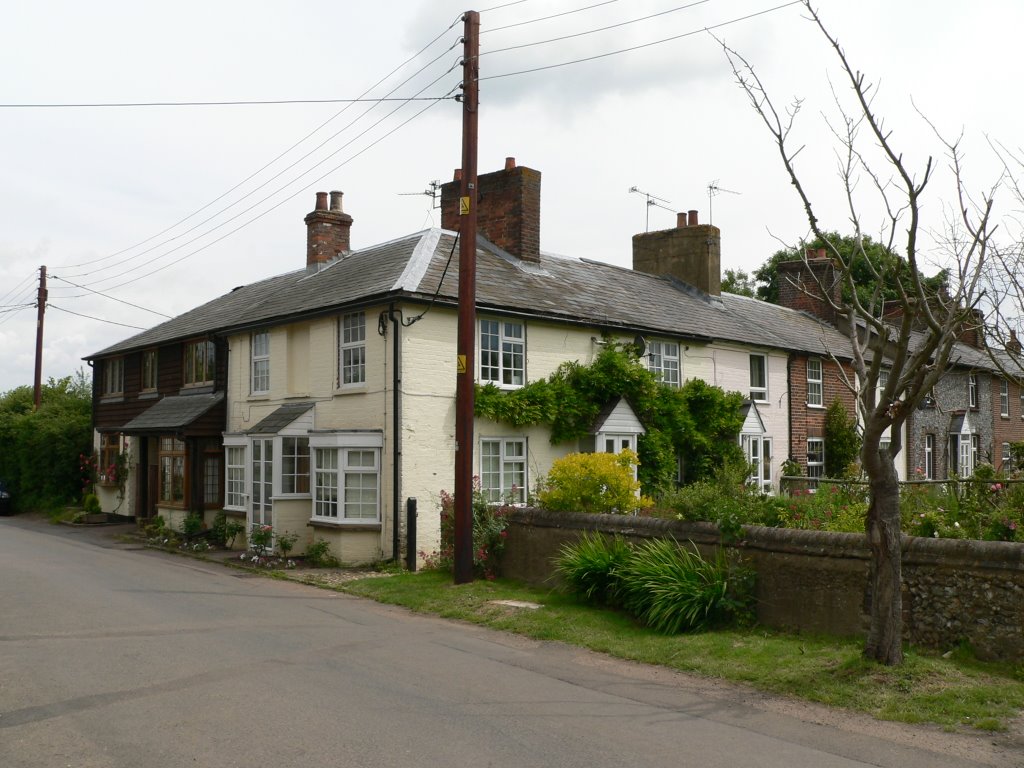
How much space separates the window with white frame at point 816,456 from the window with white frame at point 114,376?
21852mm

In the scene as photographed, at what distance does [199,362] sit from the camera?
24.4 metres

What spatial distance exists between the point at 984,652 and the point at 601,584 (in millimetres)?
4794

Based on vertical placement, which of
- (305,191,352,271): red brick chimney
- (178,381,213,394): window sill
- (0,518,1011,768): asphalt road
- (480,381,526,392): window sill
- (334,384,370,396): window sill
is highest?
(305,191,352,271): red brick chimney

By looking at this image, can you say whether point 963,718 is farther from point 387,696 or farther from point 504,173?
point 504,173

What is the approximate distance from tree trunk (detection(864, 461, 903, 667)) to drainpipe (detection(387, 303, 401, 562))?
33.5 ft

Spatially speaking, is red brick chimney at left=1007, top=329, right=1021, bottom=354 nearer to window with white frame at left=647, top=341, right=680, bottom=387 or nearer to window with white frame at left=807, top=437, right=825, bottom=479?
window with white frame at left=647, top=341, right=680, bottom=387

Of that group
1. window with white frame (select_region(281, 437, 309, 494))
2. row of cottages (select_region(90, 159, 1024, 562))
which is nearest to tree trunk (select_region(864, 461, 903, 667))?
row of cottages (select_region(90, 159, 1024, 562))

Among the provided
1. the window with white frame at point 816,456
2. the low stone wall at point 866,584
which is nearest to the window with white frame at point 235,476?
the low stone wall at point 866,584

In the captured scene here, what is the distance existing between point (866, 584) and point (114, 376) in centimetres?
2662

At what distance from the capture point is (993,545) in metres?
8.29

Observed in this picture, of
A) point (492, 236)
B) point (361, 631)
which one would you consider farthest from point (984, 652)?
point (492, 236)

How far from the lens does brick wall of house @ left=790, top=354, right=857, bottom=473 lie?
27016 mm

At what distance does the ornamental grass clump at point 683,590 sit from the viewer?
10.2 meters

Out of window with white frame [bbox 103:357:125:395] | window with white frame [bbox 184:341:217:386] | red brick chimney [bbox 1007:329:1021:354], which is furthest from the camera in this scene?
window with white frame [bbox 103:357:125:395]
